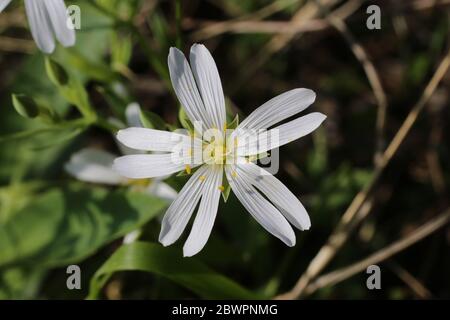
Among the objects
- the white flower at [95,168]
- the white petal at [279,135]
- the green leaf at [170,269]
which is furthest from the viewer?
the white flower at [95,168]

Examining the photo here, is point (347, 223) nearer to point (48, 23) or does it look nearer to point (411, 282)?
point (411, 282)

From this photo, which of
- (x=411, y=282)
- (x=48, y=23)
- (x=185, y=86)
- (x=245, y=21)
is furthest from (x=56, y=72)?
(x=411, y=282)

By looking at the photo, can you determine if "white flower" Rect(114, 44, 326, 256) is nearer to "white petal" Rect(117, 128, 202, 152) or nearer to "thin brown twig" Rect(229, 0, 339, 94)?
"white petal" Rect(117, 128, 202, 152)

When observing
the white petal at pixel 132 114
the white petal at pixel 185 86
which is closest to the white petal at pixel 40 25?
the white petal at pixel 185 86

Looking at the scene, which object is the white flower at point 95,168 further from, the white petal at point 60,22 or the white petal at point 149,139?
the white petal at point 60,22

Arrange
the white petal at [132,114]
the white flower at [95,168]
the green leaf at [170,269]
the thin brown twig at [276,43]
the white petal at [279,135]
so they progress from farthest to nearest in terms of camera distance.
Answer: the thin brown twig at [276,43] < the white flower at [95,168] < the white petal at [132,114] < the green leaf at [170,269] < the white petal at [279,135]
